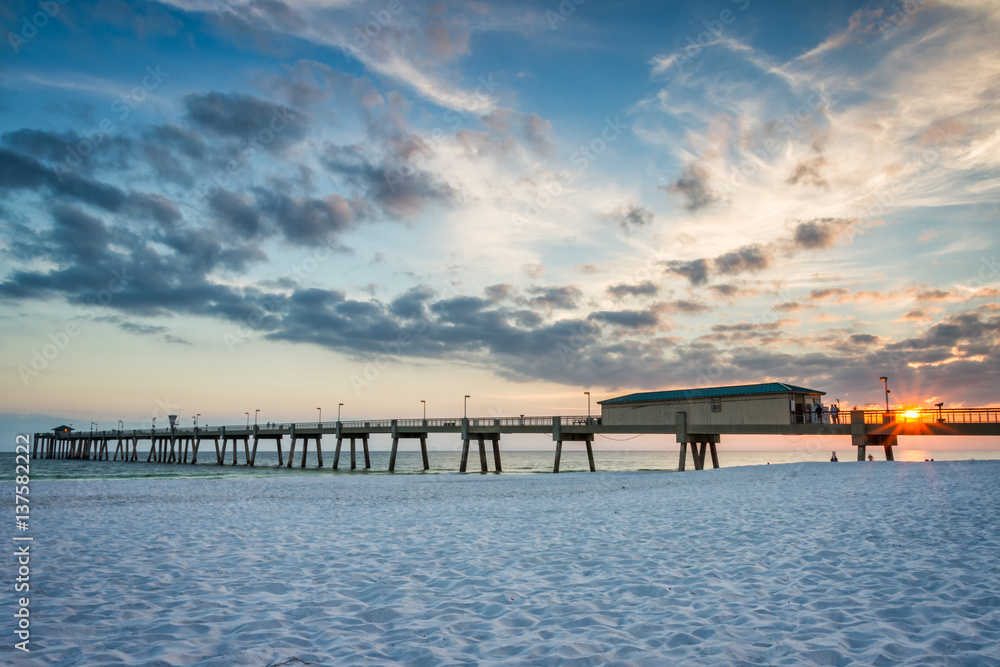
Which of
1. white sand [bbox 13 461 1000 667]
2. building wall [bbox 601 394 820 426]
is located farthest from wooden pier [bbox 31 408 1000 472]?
white sand [bbox 13 461 1000 667]

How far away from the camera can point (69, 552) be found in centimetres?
964

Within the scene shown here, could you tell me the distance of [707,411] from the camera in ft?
116

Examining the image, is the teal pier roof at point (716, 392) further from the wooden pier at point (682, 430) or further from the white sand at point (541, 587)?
the white sand at point (541, 587)

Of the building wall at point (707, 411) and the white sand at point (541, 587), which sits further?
the building wall at point (707, 411)

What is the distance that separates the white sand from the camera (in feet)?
16.0

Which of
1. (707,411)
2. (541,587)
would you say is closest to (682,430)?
(707,411)

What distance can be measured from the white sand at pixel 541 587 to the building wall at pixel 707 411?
1908cm

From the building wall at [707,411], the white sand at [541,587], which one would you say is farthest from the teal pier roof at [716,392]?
the white sand at [541,587]

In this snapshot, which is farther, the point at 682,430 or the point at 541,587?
the point at 682,430

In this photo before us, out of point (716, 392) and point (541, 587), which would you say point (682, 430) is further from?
point (541, 587)

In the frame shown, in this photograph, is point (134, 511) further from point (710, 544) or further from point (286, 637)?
point (710, 544)

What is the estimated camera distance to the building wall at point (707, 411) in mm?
32344

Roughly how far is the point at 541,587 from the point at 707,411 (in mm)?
31016

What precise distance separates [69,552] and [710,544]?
10.6m
